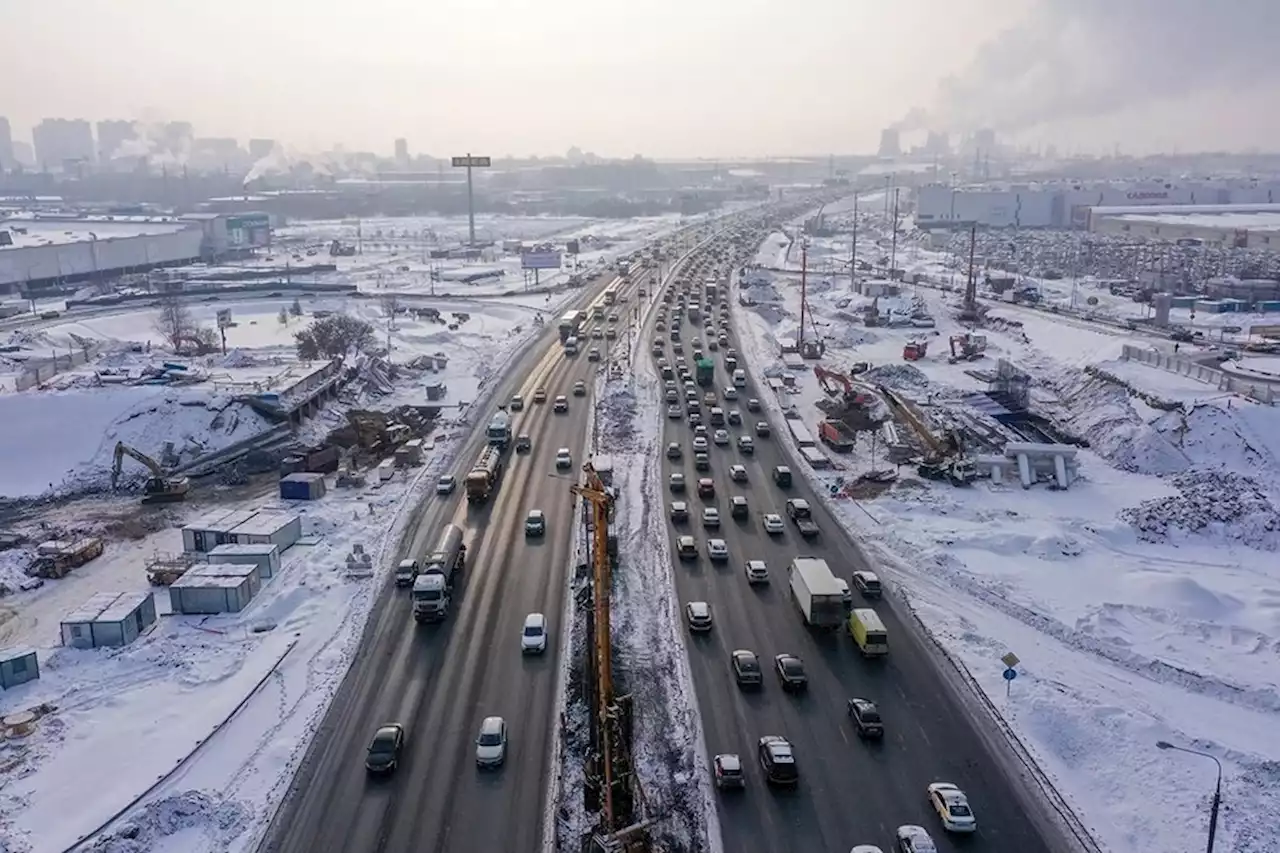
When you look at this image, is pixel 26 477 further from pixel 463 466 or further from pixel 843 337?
pixel 843 337

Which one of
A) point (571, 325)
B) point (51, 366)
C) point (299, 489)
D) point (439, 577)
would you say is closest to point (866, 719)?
point (439, 577)

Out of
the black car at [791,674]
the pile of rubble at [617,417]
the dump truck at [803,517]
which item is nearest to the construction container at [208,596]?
the black car at [791,674]

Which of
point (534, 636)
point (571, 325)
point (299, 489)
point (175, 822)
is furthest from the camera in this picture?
point (571, 325)

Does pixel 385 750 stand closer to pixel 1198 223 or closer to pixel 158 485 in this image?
pixel 158 485

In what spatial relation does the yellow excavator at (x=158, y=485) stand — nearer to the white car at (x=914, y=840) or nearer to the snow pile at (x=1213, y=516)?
the white car at (x=914, y=840)

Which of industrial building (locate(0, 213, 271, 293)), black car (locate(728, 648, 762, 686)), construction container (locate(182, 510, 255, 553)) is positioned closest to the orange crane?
Answer: black car (locate(728, 648, 762, 686))

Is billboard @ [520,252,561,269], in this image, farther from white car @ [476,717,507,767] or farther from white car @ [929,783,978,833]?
white car @ [929,783,978,833]

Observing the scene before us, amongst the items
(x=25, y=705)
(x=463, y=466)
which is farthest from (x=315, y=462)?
(x=25, y=705)
